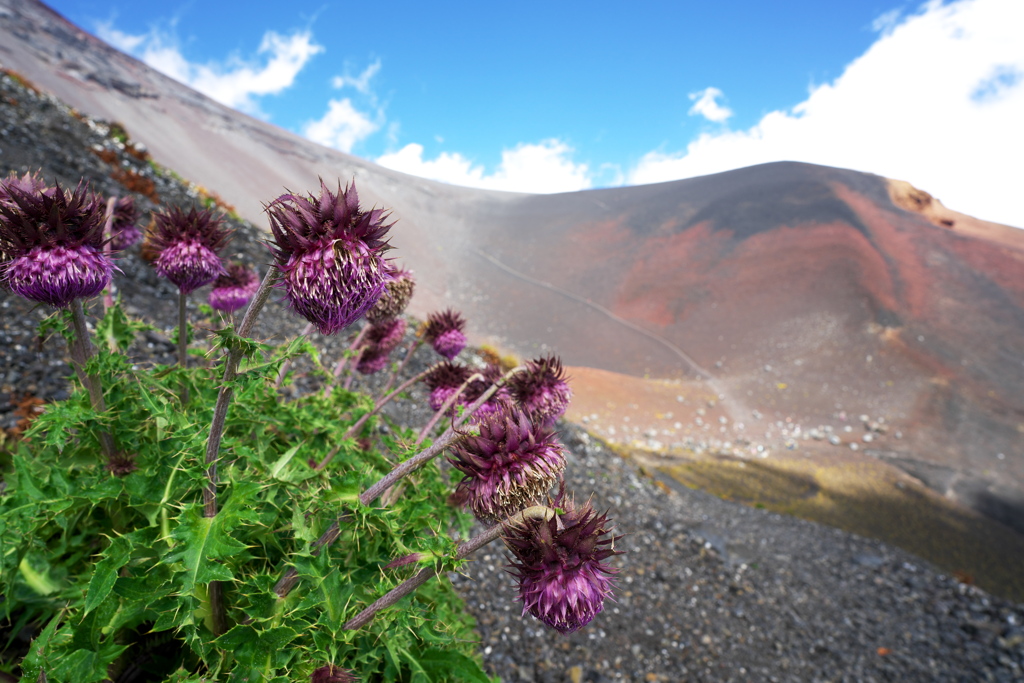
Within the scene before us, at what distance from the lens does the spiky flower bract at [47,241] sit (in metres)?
1.54

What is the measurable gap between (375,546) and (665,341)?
20.2m

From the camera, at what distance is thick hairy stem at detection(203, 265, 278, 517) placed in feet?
4.82

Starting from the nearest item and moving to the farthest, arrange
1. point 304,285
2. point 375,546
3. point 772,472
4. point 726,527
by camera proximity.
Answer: point 304,285 < point 375,546 < point 726,527 < point 772,472

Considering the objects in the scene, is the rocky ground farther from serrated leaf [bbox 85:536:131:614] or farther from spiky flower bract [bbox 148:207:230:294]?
serrated leaf [bbox 85:536:131:614]

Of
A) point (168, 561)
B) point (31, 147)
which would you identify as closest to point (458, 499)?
point (168, 561)

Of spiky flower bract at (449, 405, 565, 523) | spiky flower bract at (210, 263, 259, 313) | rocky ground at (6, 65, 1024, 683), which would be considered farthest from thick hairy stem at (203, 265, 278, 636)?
rocky ground at (6, 65, 1024, 683)

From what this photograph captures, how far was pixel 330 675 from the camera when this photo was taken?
172 centimetres

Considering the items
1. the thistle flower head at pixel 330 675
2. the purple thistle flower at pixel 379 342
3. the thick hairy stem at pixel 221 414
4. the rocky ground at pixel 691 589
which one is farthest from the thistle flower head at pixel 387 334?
the thistle flower head at pixel 330 675

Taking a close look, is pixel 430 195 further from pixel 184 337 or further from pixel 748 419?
pixel 184 337

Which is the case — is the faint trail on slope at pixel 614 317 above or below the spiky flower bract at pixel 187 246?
below

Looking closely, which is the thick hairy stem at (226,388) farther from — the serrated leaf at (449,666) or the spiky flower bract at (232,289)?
the spiky flower bract at (232,289)

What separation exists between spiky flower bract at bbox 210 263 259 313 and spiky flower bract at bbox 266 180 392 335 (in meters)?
1.88

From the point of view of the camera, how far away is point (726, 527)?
26.9ft

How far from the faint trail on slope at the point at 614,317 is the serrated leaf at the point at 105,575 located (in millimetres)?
18994
